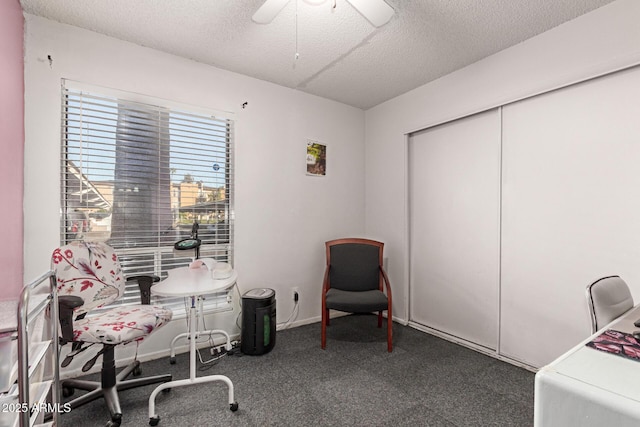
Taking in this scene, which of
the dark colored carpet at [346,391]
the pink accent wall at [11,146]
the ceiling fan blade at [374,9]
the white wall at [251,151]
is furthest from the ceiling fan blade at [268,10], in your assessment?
the dark colored carpet at [346,391]

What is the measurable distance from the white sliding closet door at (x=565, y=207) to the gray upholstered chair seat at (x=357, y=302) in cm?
101

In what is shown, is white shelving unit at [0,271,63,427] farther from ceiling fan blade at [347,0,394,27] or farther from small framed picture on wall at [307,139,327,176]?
small framed picture on wall at [307,139,327,176]

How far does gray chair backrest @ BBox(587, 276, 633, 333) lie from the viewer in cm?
130

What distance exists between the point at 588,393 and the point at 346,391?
1588 mm

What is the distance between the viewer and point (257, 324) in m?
2.54

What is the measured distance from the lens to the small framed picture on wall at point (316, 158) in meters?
3.32

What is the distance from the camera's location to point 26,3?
1908 mm

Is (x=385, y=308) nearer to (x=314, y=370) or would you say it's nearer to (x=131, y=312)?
(x=314, y=370)

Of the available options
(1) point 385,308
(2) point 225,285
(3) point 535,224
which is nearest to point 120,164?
(2) point 225,285

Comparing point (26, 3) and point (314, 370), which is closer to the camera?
point (26, 3)

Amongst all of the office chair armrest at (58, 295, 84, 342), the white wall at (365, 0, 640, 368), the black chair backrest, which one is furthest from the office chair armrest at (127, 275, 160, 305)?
the white wall at (365, 0, 640, 368)

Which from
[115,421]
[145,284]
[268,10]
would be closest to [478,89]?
[268,10]

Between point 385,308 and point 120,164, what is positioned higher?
point 120,164

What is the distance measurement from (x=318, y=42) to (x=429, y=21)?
0.81m
